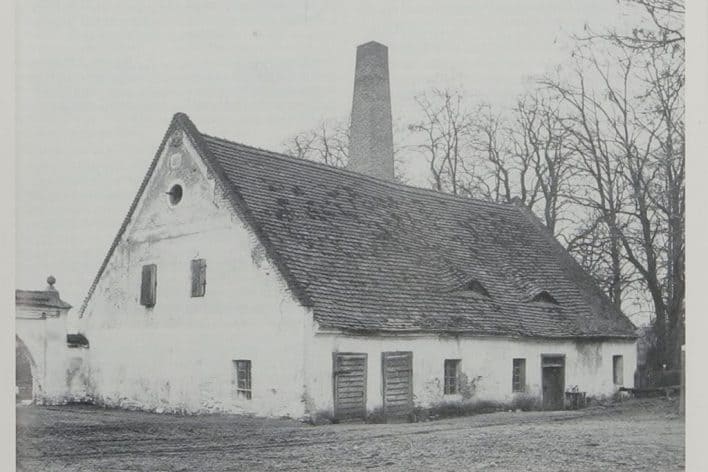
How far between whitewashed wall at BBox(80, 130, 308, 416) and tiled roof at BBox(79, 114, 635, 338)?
0.59 meters

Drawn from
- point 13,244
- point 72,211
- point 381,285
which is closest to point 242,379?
point 381,285

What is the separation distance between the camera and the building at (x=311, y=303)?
61.0 ft

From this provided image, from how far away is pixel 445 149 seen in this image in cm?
2581

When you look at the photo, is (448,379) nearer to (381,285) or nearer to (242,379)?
(381,285)

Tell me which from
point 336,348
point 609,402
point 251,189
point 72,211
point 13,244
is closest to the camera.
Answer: point 13,244

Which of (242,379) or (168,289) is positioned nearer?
(242,379)

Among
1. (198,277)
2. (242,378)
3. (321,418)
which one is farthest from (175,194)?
(321,418)

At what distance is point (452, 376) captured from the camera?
21.2 meters

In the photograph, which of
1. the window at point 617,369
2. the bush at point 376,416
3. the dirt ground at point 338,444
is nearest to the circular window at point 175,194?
the dirt ground at point 338,444

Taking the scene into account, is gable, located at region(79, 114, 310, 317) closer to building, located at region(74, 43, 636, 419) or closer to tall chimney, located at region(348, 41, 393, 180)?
building, located at region(74, 43, 636, 419)

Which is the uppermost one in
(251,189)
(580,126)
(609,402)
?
(580,126)

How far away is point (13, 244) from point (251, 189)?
917 cm

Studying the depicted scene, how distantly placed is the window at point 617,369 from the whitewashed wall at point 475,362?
0.13 meters

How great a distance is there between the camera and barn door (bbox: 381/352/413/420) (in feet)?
63.8
